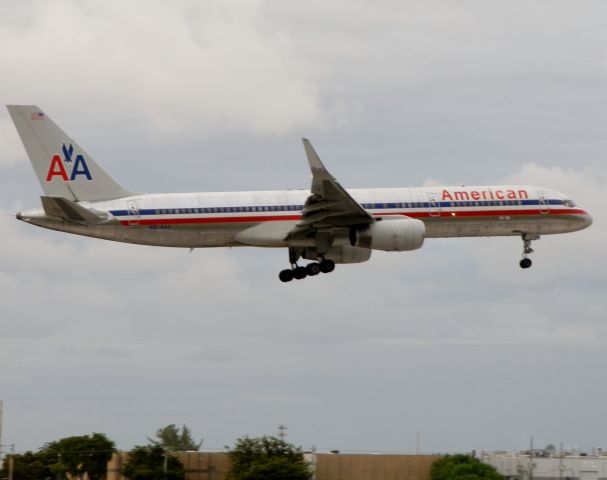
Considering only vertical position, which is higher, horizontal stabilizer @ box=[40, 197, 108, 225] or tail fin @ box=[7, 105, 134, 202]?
tail fin @ box=[7, 105, 134, 202]

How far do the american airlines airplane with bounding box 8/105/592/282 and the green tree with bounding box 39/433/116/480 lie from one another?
36.0 m

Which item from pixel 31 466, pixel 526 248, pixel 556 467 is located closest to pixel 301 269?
pixel 526 248

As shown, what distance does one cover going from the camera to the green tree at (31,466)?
354 ft

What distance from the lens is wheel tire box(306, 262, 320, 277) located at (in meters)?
81.9

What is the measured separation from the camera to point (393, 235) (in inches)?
3017

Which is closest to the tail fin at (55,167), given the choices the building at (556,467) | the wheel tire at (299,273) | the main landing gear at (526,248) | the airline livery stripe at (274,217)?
the airline livery stripe at (274,217)

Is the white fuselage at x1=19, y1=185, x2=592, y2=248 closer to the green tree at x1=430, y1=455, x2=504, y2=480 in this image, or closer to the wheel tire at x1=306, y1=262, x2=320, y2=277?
the wheel tire at x1=306, y1=262, x2=320, y2=277

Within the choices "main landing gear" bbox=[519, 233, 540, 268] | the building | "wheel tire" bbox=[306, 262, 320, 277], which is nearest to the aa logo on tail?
"wheel tire" bbox=[306, 262, 320, 277]

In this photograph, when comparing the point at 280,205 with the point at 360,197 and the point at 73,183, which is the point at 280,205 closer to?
the point at 360,197

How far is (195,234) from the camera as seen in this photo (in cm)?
7731

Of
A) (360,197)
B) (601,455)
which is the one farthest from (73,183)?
(601,455)

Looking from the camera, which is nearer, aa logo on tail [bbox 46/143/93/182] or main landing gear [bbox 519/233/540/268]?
aa logo on tail [bbox 46/143/93/182]

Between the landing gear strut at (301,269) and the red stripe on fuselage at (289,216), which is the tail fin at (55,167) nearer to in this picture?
the red stripe on fuselage at (289,216)

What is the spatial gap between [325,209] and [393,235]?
4.07 meters
